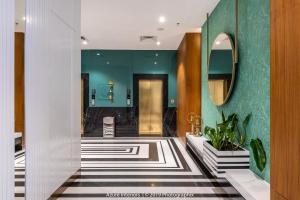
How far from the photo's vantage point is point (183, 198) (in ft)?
11.3

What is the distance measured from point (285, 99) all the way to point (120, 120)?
8.25m

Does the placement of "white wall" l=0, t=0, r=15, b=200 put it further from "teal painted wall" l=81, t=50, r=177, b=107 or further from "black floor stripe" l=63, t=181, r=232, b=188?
"teal painted wall" l=81, t=50, r=177, b=107

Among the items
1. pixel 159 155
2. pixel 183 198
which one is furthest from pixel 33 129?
pixel 159 155

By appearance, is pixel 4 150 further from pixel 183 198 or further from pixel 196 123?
pixel 196 123

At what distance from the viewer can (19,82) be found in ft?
7.87

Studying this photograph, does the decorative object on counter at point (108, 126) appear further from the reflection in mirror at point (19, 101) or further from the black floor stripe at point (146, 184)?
the reflection in mirror at point (19, 101)

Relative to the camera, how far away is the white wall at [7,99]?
1982mm

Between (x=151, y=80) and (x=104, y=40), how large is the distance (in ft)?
7.99

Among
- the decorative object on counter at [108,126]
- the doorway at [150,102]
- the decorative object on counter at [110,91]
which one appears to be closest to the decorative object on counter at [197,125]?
the doorway at [150,102]

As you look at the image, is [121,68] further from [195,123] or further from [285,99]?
[285,99]

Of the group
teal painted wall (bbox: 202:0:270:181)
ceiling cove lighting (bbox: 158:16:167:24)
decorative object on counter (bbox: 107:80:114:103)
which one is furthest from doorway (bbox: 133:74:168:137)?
teal painted wall (bbox: 202:0:270:181)

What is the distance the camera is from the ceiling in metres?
4.96

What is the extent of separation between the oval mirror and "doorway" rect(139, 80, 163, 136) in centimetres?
446

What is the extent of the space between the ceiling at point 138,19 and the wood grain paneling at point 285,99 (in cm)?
340
